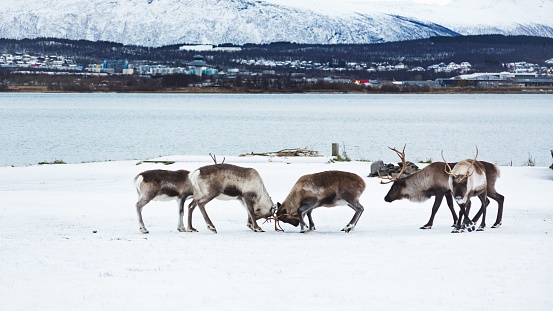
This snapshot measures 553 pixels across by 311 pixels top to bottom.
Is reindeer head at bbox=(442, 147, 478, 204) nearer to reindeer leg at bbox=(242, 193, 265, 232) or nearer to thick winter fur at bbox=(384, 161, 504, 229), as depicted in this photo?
thick winter fur at bbox=(384, 161, 504, 229)

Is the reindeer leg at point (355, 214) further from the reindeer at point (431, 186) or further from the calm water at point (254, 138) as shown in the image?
the calm water at point (254, 138)

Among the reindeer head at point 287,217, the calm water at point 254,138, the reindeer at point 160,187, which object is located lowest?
the calm water at point 254,138

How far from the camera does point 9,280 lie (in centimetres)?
973

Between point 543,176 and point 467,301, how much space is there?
18673 mm

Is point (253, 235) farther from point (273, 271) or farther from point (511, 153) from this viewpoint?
point (511, 153)

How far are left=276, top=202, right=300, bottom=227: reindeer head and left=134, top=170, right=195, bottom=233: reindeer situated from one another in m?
1.47

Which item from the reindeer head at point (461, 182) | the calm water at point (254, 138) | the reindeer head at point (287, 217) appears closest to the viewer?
the reindeer head at point (461, 182)

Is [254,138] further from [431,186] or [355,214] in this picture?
[355,214]

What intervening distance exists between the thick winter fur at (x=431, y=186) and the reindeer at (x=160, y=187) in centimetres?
335

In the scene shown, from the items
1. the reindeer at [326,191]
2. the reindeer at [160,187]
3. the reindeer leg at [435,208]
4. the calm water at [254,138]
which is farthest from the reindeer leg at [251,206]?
the calm water at [254,138]

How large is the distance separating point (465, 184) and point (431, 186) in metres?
0.97

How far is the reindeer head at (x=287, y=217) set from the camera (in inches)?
563

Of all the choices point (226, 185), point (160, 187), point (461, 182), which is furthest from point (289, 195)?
point (461, 182)

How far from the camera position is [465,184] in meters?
13.8
